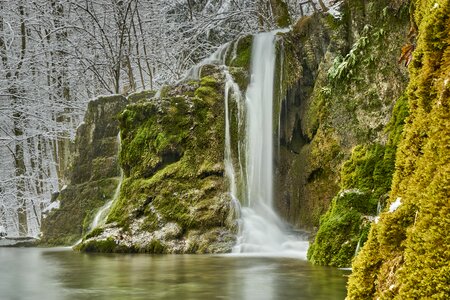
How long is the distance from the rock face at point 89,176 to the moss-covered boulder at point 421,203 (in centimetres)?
1278

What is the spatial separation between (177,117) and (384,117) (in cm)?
555

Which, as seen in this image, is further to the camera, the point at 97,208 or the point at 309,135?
the point at 97,208

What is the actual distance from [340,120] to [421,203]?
8069 millimetres

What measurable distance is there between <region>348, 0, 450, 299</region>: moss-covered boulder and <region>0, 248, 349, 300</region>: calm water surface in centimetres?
238

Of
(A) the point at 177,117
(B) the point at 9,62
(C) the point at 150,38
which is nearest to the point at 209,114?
(A) the point at 177,117

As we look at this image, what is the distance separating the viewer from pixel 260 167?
39.1 feet

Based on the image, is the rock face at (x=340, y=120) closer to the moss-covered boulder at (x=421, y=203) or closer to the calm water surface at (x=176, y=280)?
the calm water surface at (x=176, y=280)

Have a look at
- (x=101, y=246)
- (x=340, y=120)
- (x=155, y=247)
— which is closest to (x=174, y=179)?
(x=155, y=247)

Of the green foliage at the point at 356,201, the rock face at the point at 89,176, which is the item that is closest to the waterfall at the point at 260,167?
the green foliage at the point at 356,201

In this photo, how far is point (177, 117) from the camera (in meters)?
12.6

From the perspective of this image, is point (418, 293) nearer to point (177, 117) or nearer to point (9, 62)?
point (177, 117)

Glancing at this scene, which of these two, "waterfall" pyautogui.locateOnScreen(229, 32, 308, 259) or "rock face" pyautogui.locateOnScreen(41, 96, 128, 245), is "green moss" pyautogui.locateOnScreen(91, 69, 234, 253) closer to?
"waterfall" pyautogui.locateOnScreen(229, 32, 308, 259)

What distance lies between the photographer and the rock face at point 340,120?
22.9ft

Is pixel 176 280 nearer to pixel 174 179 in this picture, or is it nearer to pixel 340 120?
pixel 340 120
